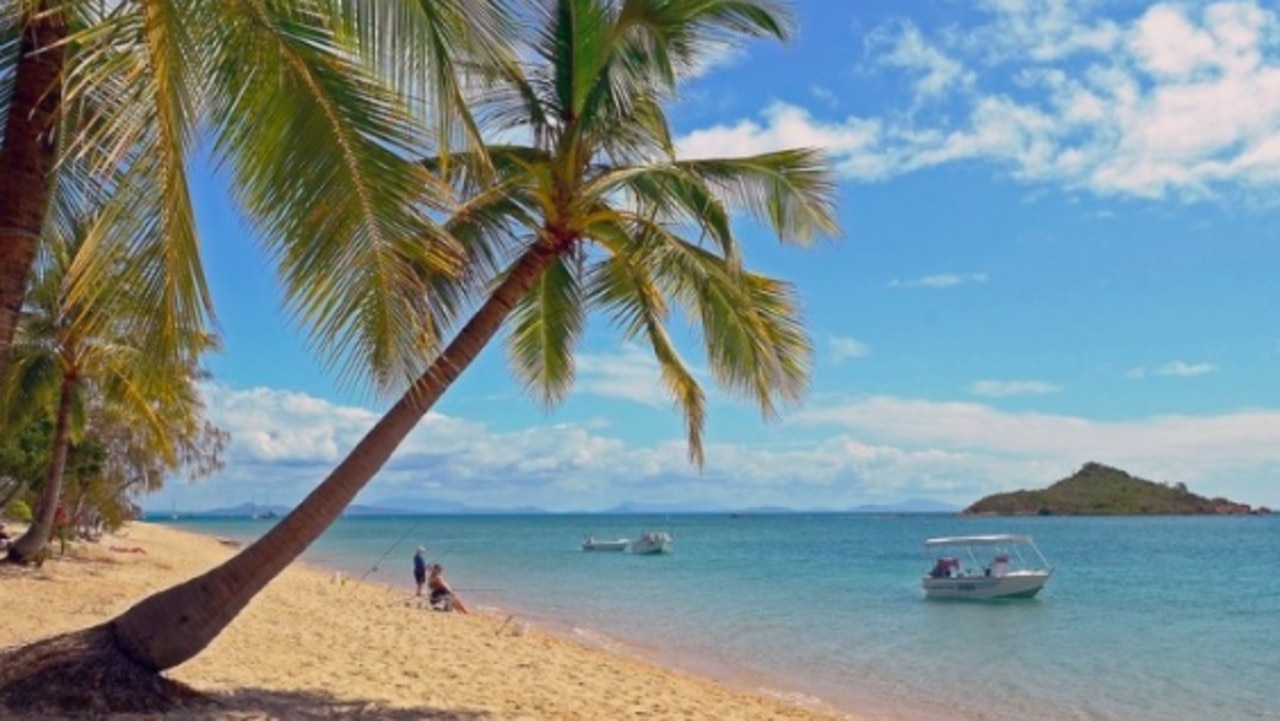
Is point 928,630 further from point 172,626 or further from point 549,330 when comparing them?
point 172,626

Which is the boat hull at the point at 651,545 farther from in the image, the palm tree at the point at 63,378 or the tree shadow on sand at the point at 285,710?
the tree shadow on sand at the point at 285,710

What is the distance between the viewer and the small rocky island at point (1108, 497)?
417 ft

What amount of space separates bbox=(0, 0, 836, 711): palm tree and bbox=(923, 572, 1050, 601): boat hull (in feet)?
69.3

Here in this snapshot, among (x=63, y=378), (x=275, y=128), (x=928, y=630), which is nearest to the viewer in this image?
(x=275, y=128)

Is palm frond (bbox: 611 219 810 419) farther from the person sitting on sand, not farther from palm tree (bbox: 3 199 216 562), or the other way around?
the person sitting on sand

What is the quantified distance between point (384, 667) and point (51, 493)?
825 centimetres

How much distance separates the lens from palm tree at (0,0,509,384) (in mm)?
4047

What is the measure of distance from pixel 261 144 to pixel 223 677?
5.58 meters

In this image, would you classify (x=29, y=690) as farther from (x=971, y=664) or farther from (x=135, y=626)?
(x=971, y=664)

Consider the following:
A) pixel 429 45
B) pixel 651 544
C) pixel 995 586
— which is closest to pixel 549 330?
pixel 429 45

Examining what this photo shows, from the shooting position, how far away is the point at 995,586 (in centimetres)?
2866

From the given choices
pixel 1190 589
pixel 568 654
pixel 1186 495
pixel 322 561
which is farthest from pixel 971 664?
pixel 1186 495

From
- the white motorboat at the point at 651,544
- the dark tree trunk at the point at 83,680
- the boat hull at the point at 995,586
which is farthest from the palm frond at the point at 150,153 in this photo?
the white motorboat at the point at 651,544

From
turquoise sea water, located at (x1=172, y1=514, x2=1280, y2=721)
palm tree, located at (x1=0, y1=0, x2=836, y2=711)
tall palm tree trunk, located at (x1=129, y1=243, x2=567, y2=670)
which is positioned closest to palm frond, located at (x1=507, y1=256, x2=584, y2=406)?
palm tree, located at (x1=0, y1=0, x2=836, y2=711)
